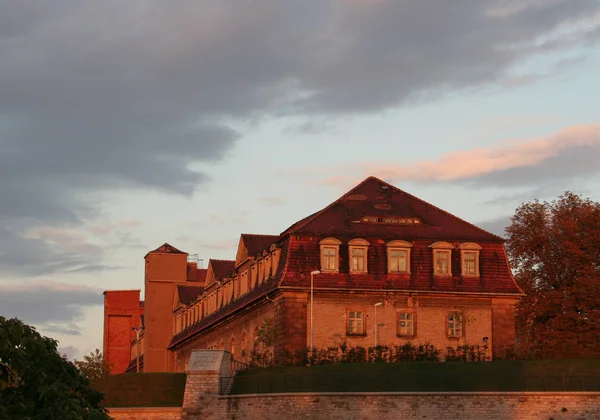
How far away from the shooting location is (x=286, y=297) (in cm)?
7081

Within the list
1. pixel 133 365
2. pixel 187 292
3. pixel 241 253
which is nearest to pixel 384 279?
pixel 241 253

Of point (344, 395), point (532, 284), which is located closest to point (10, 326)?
point (344, 395)

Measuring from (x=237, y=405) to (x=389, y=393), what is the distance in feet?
25.5

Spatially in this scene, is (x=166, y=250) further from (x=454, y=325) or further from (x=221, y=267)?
(x=454, y=325)

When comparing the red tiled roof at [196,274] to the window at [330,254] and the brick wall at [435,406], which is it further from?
the brick wall at [435,406]

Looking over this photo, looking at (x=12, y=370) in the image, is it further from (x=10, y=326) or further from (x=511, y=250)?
(x=511, y=250)

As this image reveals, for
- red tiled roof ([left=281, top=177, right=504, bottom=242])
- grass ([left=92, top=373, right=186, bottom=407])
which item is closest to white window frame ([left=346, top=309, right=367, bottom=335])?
red tiled roof ([left=281, top=177, right=504, bottom=242])

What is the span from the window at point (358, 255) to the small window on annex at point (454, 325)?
17.4 ft

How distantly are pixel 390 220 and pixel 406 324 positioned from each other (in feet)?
20.3

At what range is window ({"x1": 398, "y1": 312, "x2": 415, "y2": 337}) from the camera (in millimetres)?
72062

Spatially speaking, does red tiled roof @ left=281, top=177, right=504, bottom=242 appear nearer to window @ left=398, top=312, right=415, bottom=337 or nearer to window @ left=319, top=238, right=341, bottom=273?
window @ left=319, top=238, right=341, bottom=273

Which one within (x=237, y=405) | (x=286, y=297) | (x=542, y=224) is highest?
(x=542, y=224)

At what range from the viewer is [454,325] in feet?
238

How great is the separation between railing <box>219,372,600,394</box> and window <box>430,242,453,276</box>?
43.9 ft
